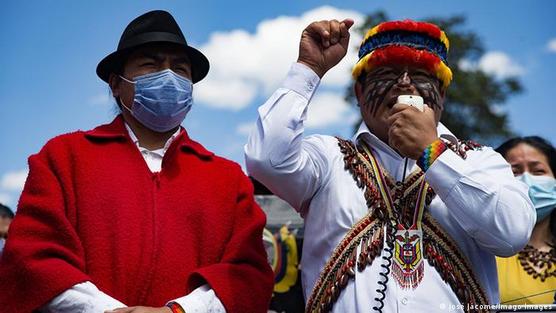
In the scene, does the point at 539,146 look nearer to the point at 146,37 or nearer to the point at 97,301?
the point at 146,37

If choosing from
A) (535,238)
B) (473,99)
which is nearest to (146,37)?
(535,238)

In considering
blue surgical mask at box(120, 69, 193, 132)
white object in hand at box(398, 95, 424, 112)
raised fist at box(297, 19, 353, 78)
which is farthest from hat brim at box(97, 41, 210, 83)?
white object in hand at box(398, 95, 424, 112)

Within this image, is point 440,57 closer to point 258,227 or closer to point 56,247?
point 258,227

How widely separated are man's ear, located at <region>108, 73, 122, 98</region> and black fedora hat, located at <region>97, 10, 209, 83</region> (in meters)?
0.03

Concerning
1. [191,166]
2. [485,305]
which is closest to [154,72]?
[191,166]

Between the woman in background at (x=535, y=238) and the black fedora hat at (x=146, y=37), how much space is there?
2338 mm

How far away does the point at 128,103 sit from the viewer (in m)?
3.55

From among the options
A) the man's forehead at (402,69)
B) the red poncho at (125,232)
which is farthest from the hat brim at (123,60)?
the man's forehead at (402,69)

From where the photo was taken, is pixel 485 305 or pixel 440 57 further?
pixel 440 57

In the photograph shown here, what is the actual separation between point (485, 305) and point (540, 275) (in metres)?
1.60

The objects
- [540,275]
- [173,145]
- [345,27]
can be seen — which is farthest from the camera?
[540,275]

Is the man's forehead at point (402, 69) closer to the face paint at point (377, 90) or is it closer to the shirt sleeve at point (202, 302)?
the face paint at point (377, 90)

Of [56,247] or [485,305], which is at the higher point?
[56,247]

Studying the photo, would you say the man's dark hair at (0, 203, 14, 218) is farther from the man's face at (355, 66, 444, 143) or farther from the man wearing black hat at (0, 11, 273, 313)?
the man's face at (355, 66, 444, 143)
